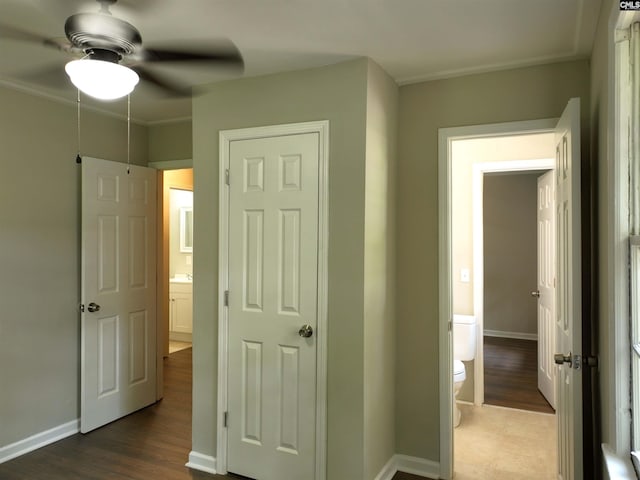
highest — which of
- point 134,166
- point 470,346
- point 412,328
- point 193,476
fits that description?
point 134,166

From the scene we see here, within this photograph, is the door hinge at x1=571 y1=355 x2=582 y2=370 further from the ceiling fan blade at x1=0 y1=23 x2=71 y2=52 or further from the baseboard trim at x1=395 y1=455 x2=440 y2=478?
the ceiling fan blade at x1=0 y1=23 x2=71 y2=52

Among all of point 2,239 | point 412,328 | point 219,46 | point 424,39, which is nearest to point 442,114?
point 424,39

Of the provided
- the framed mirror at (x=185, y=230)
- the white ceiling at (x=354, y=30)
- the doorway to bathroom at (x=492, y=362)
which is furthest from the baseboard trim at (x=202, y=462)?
the framed mirror at (x=185, y=230)

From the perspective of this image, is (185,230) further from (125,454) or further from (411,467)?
A: (411,467)

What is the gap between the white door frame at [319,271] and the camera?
8.48ft

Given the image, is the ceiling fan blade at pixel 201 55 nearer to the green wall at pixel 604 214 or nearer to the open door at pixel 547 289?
the green wall at pixel 604 214

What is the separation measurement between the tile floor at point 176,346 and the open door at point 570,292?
477 centimetres

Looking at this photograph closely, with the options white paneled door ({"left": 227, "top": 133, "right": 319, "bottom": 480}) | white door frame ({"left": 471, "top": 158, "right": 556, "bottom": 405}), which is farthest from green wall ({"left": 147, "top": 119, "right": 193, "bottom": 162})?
white door frame ({"left": 471, "top": 158, "right": 556, "bottom": 405})

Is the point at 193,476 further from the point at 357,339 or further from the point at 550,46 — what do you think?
the point at 550,46

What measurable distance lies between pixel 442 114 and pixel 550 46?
2.24 feet

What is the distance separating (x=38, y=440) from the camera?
3191 mm

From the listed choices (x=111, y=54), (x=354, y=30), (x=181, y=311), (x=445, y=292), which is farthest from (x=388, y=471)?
(x=181, y=311)

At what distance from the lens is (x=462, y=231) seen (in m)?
4.15

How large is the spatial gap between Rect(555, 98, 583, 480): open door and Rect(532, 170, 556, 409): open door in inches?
63.9
